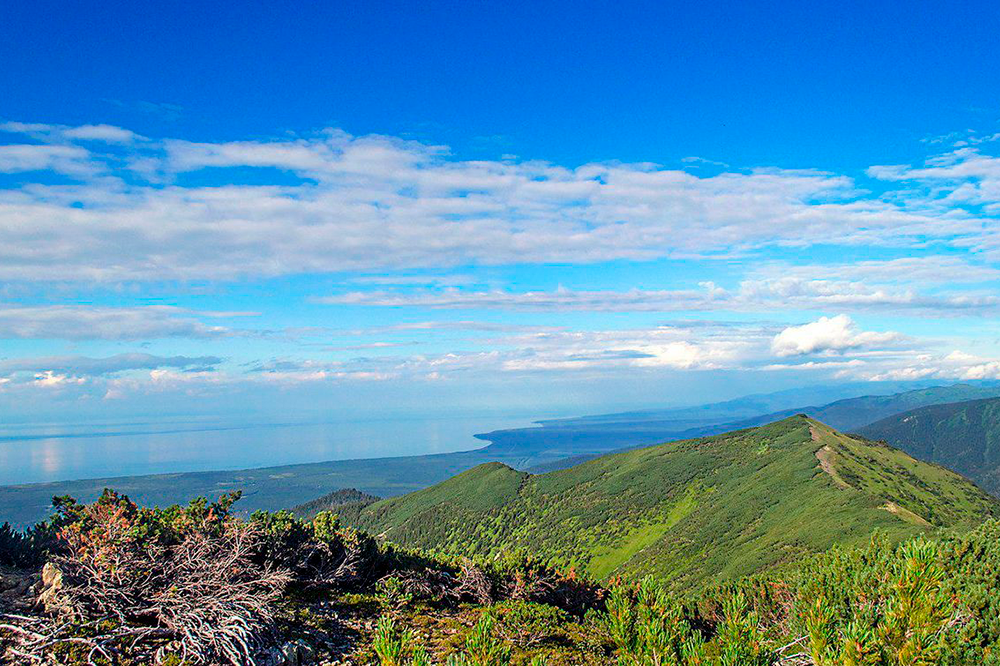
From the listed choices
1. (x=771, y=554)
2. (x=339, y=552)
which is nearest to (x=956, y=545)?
(x=339, y=552)

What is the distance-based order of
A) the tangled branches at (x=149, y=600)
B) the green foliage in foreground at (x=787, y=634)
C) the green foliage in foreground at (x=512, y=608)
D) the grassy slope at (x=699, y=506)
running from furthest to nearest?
1. the grassy slope at (x=699, y=506)
2. the tangled branches at (x=149, y=600)
3. the green foliage in foreground at (x=512, y=608)
4. the green foliage in foreground at (x=787, y=634)

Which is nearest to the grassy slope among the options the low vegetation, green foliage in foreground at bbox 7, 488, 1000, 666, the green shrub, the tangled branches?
the low vegetation

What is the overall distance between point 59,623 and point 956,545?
74.2ft

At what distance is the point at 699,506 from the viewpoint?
122 m

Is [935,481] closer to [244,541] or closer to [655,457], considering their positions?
[655,457]

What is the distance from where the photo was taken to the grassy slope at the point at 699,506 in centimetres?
7875

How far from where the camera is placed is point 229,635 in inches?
308

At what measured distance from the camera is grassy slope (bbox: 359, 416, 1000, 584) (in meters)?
78.8

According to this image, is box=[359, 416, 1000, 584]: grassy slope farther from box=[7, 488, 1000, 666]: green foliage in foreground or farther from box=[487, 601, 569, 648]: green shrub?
box=[487, 601, 569, 648]: green shrub

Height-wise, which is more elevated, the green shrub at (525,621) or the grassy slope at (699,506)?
the green shrub at (525,621)

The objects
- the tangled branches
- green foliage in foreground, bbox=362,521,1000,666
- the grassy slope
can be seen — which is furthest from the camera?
the grassy slope

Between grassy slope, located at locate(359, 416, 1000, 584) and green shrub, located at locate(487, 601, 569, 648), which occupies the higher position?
green shrub, located at locate(487, 601, 569, 648)

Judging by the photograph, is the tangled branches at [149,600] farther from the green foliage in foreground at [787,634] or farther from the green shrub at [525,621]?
the green shrub at [525,621]

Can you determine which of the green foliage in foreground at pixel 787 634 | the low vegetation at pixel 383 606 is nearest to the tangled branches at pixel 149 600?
the low vegetation at pixel 383 606
